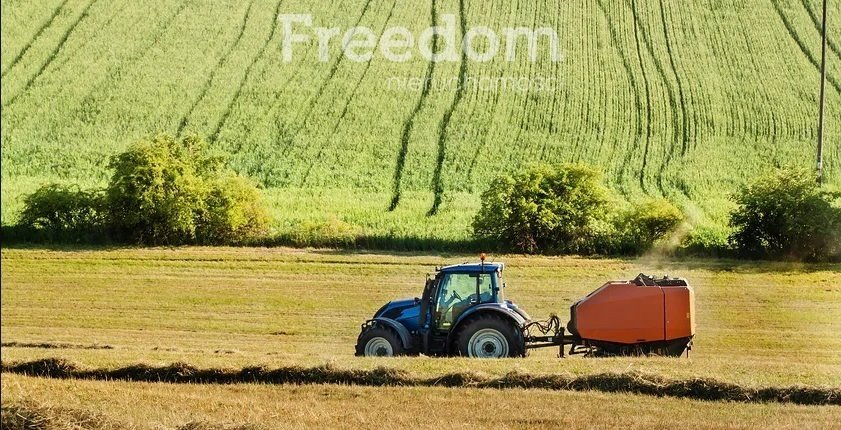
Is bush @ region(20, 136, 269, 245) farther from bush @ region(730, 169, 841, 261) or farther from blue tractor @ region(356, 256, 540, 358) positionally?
blue tractor @ region(356, 256, 540, 358)

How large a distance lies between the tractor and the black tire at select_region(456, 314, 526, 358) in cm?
2

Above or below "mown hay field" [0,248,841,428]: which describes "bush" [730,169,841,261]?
above

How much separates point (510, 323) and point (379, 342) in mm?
2116

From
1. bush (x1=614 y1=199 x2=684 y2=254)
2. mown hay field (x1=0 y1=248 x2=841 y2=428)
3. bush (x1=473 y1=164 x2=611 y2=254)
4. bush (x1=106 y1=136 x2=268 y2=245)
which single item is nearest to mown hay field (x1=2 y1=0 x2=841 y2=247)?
bush (x1=106 y1=136 x2=268 y2=245)

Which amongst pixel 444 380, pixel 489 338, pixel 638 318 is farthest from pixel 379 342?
pixel 638 318

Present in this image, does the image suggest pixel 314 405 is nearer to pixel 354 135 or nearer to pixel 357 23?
pixel 354 135

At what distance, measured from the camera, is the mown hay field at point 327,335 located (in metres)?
14.9

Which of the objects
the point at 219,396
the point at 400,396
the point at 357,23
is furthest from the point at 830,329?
the point at 357,23

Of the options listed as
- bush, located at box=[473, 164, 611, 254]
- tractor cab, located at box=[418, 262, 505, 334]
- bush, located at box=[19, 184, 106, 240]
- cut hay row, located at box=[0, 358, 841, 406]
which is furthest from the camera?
bush, located at box=[19, 184, 106, 240]

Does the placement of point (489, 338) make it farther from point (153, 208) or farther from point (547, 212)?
point (153, 208)

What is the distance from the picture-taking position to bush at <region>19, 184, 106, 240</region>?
36344 mm

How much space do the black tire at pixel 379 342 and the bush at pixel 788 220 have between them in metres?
17.8

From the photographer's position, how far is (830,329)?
2527 cm

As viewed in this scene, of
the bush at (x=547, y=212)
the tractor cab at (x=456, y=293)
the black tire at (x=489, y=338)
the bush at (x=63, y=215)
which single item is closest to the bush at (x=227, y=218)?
the bush at (x=63, y=215)
